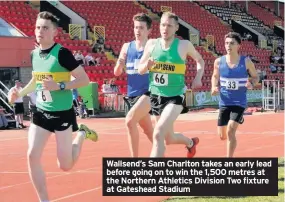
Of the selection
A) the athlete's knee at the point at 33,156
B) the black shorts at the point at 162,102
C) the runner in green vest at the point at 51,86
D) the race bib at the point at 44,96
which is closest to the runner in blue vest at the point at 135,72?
the black shorts at the point at 162,102

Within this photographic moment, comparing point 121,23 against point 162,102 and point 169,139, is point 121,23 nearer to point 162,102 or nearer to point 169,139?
point 169,139

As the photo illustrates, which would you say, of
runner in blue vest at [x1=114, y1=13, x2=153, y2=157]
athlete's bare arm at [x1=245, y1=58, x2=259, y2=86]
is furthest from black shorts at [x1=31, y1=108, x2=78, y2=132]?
athlete's bare arm at [x1=245, y1=58, x2=259, y2=86]

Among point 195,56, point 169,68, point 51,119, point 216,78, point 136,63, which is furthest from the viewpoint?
point 216,78

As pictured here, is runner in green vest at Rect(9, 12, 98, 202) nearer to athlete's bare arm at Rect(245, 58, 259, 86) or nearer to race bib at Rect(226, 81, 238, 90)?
race bib at Rect(226, 81, 238, 90)

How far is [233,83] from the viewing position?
9625 millimetres

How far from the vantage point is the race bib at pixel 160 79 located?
26.5 ft

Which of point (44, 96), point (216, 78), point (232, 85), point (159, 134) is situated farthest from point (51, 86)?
point (216, 78)

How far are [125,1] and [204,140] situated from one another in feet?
95.2

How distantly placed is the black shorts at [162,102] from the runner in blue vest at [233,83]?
1.54m

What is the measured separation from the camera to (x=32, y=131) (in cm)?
677

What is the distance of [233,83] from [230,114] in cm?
48

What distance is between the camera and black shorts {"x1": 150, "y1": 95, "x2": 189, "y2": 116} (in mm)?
8039

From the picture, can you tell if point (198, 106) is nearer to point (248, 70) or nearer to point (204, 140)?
point (204, 140)

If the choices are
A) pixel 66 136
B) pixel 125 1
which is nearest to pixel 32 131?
pixel 66 136
